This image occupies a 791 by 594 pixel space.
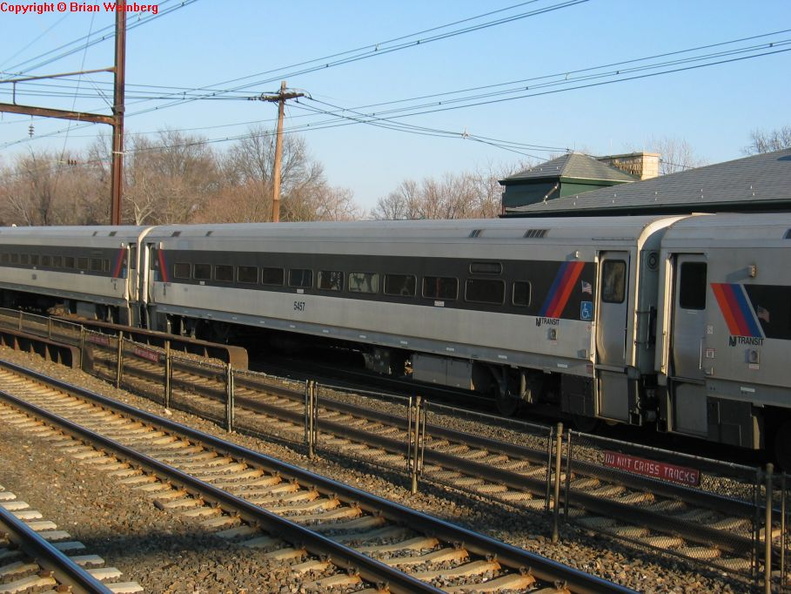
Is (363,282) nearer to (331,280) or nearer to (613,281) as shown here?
(331,280)

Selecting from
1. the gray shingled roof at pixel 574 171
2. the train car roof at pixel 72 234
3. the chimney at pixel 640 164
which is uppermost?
the chimney at pixel 640 164

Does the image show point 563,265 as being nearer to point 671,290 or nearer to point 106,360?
point 671,290

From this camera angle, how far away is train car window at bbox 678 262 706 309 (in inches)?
460

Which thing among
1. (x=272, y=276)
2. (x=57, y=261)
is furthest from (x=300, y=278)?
(x=57, y=261)

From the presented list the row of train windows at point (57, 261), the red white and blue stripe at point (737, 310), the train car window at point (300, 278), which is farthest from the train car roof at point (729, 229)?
the row of train windows at point (57, 261)

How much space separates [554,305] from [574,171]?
2452 centimetres

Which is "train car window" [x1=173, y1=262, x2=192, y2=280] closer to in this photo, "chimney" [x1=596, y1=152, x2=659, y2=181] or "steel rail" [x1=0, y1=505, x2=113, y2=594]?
"steel rail" [x1=0, y1=505, x2=113, y2=594]

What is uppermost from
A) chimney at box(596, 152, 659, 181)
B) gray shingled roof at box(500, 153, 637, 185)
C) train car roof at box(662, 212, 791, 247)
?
chimney at box(596, 152, 659, 181)

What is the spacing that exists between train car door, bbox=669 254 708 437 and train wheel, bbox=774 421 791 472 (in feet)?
2.97

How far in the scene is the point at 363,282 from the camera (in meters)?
17.6

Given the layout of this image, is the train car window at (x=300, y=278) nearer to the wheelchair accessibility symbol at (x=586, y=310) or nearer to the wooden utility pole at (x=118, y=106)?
the wheelchair accessibility symbol at (x=586, y=310)

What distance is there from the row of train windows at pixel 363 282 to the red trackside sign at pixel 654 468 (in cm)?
610

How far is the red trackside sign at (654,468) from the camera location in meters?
7.78

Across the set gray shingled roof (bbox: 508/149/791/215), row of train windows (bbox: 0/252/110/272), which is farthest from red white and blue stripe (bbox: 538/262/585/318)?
row of train windows (bbox: 0/252/110/272)
